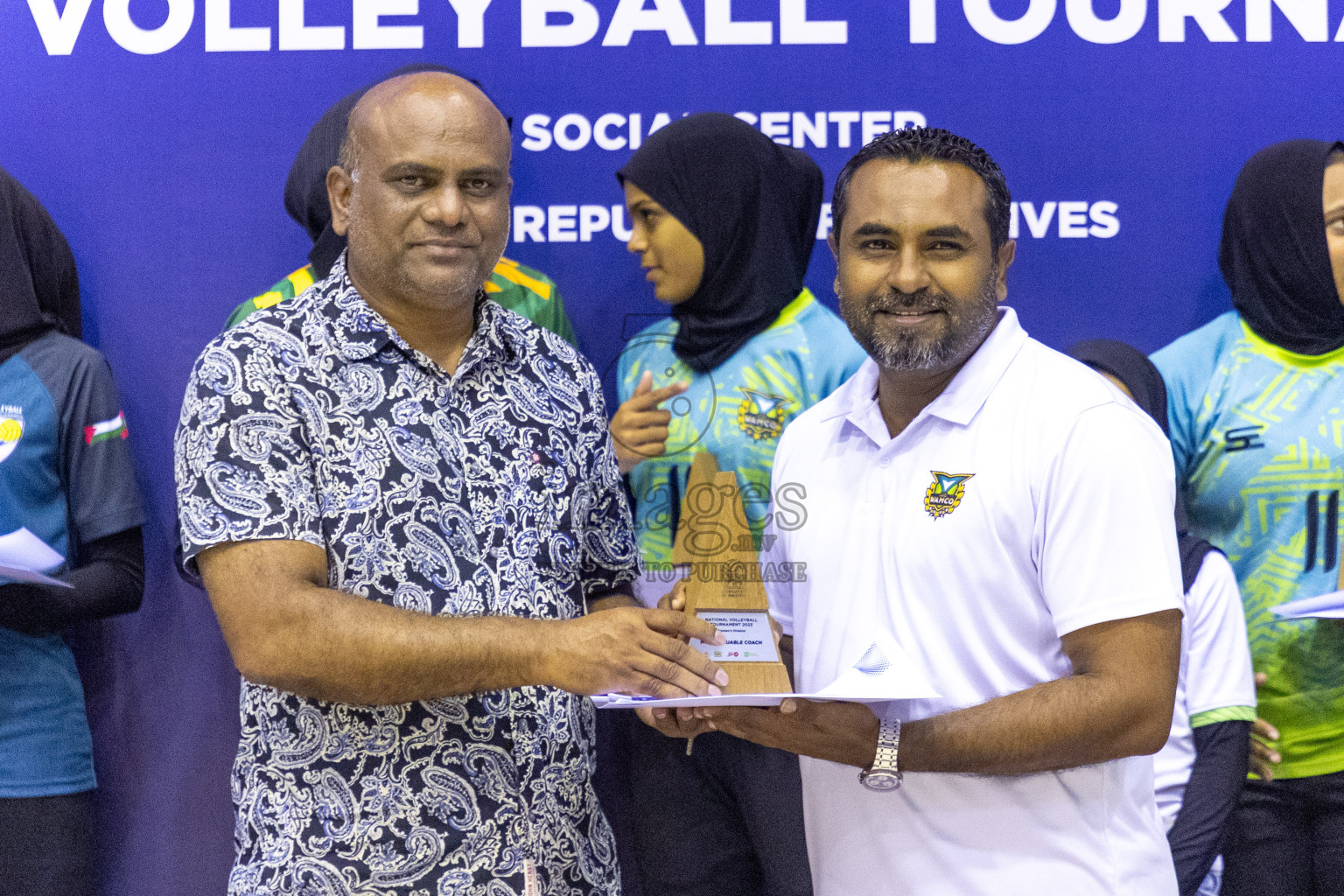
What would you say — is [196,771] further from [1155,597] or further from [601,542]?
[1155,597]

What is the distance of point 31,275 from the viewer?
9.65 feet

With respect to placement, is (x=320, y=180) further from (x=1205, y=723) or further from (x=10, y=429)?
(x=1205, y=723)

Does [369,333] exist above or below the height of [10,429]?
above

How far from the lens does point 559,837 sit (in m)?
1.94

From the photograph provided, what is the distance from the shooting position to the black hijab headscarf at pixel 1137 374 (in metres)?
2.94

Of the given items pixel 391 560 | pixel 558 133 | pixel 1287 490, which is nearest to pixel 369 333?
pixel 391 560

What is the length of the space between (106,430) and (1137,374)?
254cm

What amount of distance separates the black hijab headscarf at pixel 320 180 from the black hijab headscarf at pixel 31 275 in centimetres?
59

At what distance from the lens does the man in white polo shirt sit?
1.70 m

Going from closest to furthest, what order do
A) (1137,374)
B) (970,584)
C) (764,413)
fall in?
(970,584) < (764,413) < (1137,374)

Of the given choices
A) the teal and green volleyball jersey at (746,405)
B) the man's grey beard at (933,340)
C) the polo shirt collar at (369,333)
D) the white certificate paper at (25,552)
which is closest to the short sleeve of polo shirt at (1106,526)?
the man's grey beard at (933,340)

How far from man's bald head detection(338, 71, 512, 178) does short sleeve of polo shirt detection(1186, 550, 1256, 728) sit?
1.92 metres

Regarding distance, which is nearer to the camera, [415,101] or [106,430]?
[415,101]

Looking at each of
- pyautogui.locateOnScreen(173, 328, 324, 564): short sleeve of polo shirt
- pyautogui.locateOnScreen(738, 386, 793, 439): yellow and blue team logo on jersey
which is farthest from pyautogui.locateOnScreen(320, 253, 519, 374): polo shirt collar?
pyautogui.locateOnScreen(738, 386, 793, 439): yellow and blue team logo on jersey
